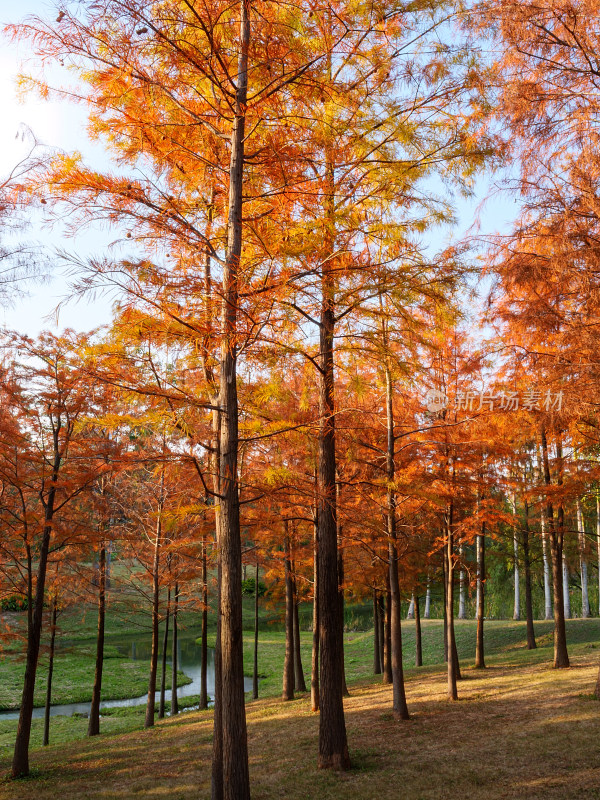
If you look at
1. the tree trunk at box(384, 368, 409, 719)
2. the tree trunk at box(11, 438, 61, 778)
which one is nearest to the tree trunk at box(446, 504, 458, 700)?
the tree trunk at box(384, 368, 409, 719)

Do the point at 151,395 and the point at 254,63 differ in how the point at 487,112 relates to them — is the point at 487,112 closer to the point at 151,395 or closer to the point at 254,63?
the point at 254,63

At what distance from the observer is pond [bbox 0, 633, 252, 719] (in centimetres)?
2094

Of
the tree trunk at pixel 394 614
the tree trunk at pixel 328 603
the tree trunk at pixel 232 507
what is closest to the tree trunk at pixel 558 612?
the tree trunk at pixel 394 614

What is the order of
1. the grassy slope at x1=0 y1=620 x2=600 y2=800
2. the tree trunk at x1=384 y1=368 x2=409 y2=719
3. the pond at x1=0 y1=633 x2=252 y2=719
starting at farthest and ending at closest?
the pond at x1=0 y1=633 x2=252 y2=719, the tree trunk at x1=384 y1=368 x2=409 y2=719, the grassy slope at x1=0 y1=620 x2=600 y2=800

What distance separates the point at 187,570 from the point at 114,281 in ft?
44.5

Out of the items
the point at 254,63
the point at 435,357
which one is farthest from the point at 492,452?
the point at 254,63

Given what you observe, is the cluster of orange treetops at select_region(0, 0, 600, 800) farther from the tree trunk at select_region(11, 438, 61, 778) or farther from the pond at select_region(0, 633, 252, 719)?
the pond at select_region(0, 633, 252, 719)

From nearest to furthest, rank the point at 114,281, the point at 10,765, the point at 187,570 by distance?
1. the point at 114,281
2. the point at 10,765
3. the point at 187,570

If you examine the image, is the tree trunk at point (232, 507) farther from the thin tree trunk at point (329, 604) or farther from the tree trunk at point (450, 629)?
the tree trunk at point (450, 629)

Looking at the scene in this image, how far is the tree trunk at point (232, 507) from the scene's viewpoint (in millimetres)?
5742

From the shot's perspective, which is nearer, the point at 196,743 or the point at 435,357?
the point at 196,743

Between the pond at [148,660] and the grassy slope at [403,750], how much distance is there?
18.5 ft

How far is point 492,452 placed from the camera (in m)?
13.4

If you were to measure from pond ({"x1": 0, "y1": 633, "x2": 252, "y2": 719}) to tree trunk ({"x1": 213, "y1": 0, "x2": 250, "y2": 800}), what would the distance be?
17.6 m
